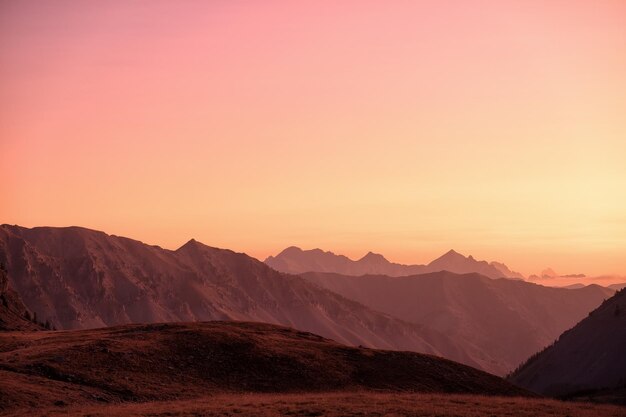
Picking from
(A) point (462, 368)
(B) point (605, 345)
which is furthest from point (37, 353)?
(B) point (605, 345)

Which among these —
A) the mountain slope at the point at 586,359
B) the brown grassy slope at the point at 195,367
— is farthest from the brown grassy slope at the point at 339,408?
the mountain slope at the point at 586,359

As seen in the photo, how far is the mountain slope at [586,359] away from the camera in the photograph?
13575 cm

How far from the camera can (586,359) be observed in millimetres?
148375

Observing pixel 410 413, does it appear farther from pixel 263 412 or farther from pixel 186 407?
pixel 186 407

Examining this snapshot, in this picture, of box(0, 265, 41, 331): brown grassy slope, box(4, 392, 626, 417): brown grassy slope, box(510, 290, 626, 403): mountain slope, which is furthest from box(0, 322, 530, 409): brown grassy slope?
box(510, 290, 626, 403): mountain slope

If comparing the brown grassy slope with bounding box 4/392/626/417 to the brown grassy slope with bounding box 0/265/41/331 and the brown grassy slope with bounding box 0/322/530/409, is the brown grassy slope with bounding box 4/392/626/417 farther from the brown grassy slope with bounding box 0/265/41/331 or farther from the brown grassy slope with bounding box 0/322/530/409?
the brown grassy slope with bounding box 0/265/41/331

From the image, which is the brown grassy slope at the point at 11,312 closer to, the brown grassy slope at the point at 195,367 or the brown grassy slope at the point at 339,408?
the brown grassy slope at the point at 195,367

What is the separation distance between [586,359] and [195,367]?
Answer: 110 metres

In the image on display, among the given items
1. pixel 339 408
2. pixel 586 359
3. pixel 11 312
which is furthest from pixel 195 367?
pixel 586 359

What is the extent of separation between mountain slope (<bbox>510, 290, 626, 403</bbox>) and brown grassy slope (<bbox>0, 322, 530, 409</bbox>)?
70.4 metres

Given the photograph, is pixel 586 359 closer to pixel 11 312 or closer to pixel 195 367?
pixel 195 367

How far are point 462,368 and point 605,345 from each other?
86.3m

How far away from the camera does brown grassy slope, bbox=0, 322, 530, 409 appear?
56.3m

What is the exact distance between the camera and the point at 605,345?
147 meters
